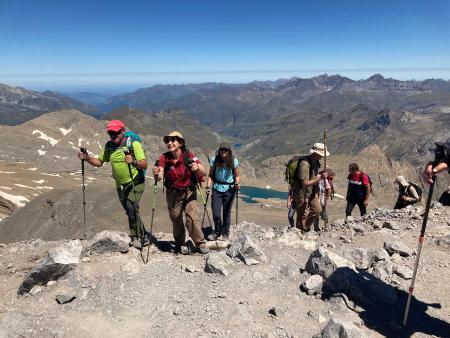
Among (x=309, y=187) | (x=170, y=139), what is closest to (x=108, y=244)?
(x=170, y=139)

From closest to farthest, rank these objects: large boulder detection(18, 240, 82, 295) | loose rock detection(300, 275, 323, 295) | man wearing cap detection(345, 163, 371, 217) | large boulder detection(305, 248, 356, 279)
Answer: loose rock detection(300, 275, 323, 295)
large boulder detection(305, 248, 356, 279)
large boulder detection(18, 240, 82, 295)
man wearing cap detection(345, 163, 371, 217)

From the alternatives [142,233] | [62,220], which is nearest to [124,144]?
[142,233]

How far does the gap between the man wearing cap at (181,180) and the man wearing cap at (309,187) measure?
329 centimetres

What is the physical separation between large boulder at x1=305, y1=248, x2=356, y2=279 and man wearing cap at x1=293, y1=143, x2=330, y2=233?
2.82 metres

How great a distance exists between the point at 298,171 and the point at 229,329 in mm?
5680

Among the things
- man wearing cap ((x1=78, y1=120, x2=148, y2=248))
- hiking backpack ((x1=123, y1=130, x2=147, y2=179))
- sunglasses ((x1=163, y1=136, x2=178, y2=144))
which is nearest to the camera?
sunglasses ((x1=163, y1=136, x2=178, y2=144))

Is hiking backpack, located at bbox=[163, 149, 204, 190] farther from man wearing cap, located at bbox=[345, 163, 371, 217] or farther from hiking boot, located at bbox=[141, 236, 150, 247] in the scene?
man wearing cap, located at bbox=[345, 163, 371, 217]

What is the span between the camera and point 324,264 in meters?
8.42

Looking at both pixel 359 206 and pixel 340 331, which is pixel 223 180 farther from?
pixel 359 206

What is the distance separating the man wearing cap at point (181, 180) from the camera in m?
9.25

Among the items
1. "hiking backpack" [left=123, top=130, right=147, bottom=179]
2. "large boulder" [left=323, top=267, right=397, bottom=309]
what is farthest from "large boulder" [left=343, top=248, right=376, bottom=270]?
"hiking backpack" [left=123, top=130, right=147, bottom=179]

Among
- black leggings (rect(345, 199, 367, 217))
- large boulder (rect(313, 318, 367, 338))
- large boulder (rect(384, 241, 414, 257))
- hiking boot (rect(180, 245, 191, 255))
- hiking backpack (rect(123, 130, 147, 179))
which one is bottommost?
black leggings (rect(345, 199, 367, 217))

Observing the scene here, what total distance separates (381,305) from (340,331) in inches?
84.7

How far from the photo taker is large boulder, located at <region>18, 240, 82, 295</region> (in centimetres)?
848
